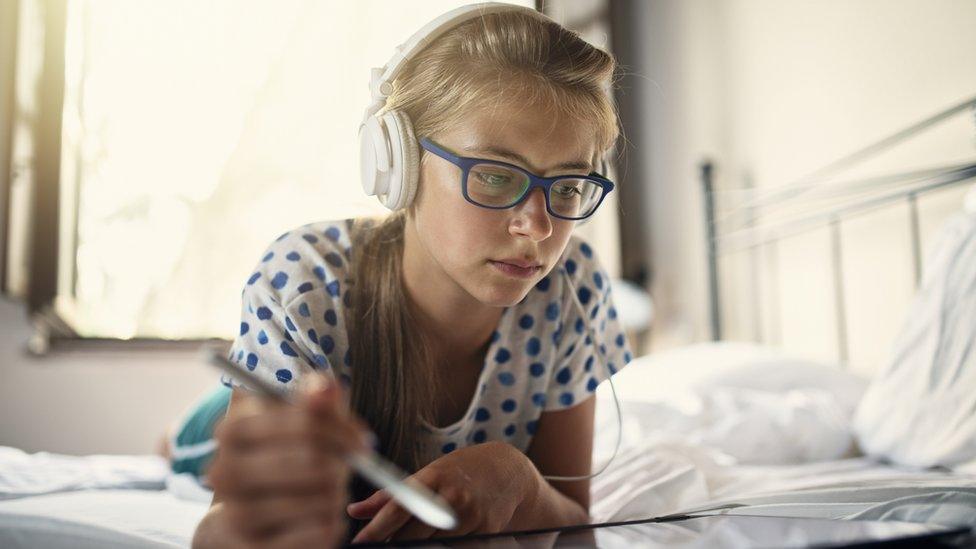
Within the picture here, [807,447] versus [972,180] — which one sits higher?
[972,180]

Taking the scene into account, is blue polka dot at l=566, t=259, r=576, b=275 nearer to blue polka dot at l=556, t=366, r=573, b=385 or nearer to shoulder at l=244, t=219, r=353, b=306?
blue polka dot at l=556, t=366, r=573, b=385

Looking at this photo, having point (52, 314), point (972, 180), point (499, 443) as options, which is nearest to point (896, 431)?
point (972, 180)

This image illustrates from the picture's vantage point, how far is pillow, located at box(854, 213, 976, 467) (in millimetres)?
1000

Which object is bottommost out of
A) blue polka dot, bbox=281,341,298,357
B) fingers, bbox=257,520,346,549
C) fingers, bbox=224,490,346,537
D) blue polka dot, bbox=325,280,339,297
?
fingers, bbox=257,520,346,549

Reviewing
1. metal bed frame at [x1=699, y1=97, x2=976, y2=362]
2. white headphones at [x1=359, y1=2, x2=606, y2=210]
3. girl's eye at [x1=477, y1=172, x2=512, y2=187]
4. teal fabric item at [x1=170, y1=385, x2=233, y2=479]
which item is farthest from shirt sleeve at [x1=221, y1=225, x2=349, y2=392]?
metal bed frame at [x1=699, y1=97, x2=976, y2=362]

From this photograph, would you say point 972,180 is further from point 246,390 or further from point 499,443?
point 246,390

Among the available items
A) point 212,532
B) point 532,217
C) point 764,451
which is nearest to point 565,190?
point 532,217

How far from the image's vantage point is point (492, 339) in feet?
3.00

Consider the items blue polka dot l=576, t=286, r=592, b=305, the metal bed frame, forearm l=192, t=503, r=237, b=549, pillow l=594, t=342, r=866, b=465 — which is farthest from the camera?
the metal bed frame

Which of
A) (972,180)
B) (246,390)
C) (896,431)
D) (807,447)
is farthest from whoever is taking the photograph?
(972,180)

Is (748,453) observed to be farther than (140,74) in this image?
No

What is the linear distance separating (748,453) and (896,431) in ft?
0.74

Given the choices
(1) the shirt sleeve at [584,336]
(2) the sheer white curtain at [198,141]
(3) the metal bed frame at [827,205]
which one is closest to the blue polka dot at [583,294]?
(1) the shirt sleeve at [584,336]

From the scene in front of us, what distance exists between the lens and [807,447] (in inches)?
47.3
